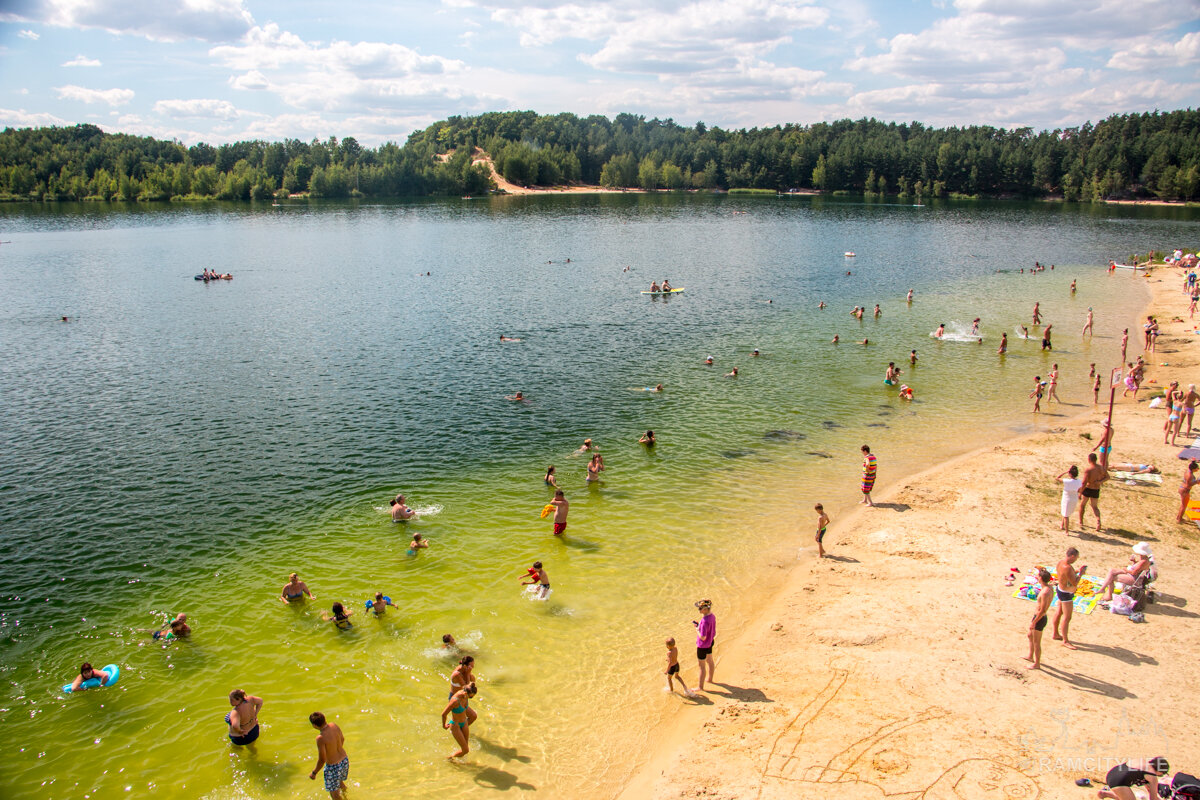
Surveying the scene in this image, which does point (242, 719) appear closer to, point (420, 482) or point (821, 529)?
point (420, 482)

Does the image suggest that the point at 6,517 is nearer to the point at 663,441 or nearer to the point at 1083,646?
the point at 663,441

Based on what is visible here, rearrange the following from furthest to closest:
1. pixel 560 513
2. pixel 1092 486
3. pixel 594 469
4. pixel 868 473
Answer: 1. pixel 594 469
2. pixel 868 473
3. pixel 560 513
4. pixel 1092 486

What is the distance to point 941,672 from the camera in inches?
633

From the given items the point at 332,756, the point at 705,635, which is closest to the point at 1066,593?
the point at 705,635

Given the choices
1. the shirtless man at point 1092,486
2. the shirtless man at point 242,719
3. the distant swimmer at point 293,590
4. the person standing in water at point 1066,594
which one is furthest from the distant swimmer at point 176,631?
the shirtless man at point 1092,486

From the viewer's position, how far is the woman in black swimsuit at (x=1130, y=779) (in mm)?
11266

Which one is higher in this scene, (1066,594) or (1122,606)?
(1066,594)

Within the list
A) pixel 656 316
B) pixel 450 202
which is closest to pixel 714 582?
pixel 656 316

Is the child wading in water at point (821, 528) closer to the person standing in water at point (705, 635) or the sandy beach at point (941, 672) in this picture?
the sandy beach at point (941, 672)

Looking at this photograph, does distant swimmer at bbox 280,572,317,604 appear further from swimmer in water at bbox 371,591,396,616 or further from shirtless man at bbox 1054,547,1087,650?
shirtless man at bbox 1054,547,1087,650

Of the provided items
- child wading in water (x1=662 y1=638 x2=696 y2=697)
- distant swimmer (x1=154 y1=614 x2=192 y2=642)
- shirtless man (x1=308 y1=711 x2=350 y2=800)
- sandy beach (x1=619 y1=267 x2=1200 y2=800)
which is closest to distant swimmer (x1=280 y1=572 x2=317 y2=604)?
distant swimmer (x1=154 y1=614 x2=192 y2=642)

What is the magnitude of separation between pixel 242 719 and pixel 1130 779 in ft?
57.7

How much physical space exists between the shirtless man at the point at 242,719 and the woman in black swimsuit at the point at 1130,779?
56.5 ft

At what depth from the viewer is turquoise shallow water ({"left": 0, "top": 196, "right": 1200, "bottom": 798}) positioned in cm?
1659
